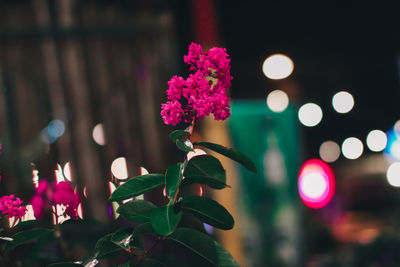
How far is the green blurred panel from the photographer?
4.05m

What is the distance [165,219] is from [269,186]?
321 centimetres

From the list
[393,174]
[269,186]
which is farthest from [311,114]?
[269,186]

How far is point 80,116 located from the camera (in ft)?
12.2

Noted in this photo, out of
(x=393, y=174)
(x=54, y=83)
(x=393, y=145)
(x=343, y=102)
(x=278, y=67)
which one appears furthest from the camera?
(x=393, y=174)

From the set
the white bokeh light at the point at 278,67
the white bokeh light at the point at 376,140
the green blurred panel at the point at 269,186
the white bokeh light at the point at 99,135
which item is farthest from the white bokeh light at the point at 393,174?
the white bokeh light at the point at 99,135

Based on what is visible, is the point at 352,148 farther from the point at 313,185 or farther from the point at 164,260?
the point at 164,260

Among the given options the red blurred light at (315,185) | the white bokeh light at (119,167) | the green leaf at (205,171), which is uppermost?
the green leaf at (205,171)

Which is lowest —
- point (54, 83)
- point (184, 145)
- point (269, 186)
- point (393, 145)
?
point (393, 145)

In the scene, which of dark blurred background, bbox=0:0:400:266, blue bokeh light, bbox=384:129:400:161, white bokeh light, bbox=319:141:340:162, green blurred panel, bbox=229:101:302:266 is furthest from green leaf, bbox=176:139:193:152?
white bokeh light, bbox=319:141:340:162

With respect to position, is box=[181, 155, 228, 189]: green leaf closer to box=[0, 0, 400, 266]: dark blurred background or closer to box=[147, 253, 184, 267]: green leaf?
box=[147, 253, 184, 267]: green leaf

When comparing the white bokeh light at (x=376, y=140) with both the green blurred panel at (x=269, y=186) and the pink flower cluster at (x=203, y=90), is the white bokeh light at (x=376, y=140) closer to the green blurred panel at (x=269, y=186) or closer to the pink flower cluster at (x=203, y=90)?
the green blurred panel at (x=269, y=186)

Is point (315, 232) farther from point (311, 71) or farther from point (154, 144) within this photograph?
point (154, 144)

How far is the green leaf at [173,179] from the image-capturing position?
99 cm

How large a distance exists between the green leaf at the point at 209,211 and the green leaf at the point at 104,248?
0.18m
